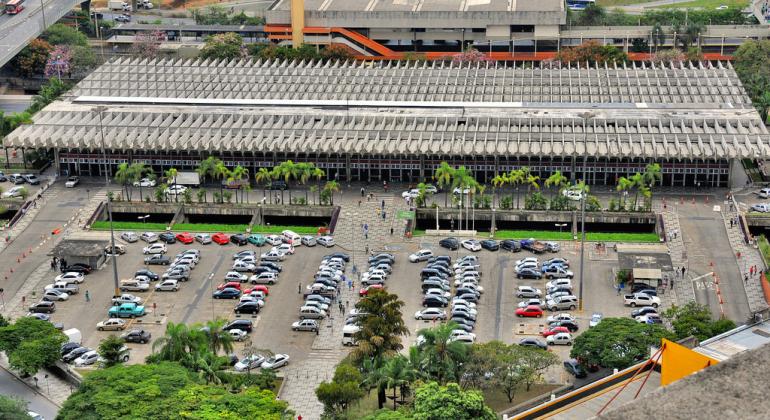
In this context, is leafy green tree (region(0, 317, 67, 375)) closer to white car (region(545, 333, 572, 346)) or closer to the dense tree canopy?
the dense tree canopy

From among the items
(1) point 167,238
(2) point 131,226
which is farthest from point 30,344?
(2) point 131,226

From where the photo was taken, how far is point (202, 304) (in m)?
112

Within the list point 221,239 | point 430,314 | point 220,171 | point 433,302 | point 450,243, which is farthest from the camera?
point 220,171

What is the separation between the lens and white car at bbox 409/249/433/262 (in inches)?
4766

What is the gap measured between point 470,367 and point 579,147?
55970mm

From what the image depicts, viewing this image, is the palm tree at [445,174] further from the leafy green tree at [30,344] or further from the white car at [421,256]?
the leafy green tree at [30,344]

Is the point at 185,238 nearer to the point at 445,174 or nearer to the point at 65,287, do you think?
the point at 65,287

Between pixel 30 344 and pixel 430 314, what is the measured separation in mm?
34920

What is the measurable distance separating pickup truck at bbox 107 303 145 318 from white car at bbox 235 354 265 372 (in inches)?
596

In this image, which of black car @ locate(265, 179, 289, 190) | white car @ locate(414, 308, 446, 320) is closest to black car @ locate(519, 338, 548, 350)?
white car @ locate(414, 308, 446, 320)

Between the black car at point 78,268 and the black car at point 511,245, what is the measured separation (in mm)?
42279

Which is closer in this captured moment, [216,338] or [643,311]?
[216,338]

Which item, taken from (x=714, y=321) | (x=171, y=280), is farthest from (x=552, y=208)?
(x=171, y=280)

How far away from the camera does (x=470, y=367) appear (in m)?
89.2
